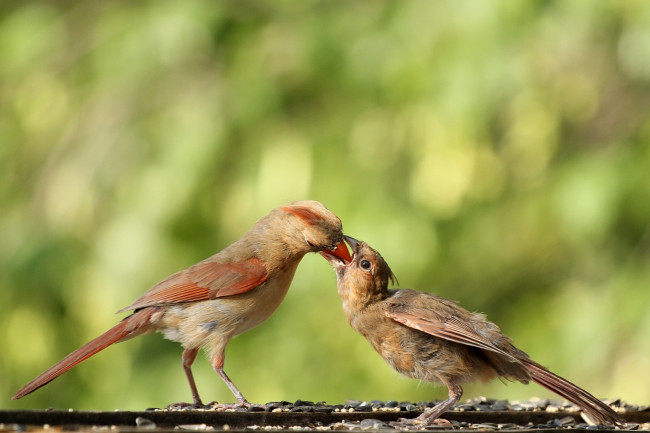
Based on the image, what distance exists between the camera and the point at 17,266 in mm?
7742

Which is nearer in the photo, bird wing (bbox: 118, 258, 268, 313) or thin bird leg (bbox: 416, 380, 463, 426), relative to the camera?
thin bird leg (bbox: 416, 380, 463, 426)

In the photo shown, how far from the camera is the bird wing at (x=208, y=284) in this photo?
489 cm

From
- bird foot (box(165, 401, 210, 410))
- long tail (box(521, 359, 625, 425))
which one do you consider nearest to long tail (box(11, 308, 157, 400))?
bird foot (box(165, 401, 210, 410))

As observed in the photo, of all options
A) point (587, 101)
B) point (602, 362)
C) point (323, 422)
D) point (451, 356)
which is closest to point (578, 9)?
point (587, 101)

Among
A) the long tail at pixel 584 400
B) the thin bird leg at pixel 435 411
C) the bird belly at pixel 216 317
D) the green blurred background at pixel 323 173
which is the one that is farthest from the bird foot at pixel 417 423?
the green blurred background at pixel 323 173

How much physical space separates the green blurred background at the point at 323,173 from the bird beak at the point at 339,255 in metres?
1.90

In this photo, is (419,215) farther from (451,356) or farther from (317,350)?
(451,356)

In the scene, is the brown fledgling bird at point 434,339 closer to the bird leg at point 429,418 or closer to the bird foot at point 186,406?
the bird leg at point 429,418

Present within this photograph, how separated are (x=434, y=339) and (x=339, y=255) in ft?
2.34

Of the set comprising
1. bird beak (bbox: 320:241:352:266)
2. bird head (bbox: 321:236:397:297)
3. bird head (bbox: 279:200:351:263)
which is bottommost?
bird head (bbox: 321:236:397:297)

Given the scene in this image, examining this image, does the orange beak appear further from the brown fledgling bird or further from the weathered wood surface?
the weathered wood surface

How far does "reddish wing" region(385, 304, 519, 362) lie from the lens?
424cm

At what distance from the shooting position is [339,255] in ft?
Answer: 16.3

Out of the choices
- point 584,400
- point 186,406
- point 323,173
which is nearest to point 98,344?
point 186,406
